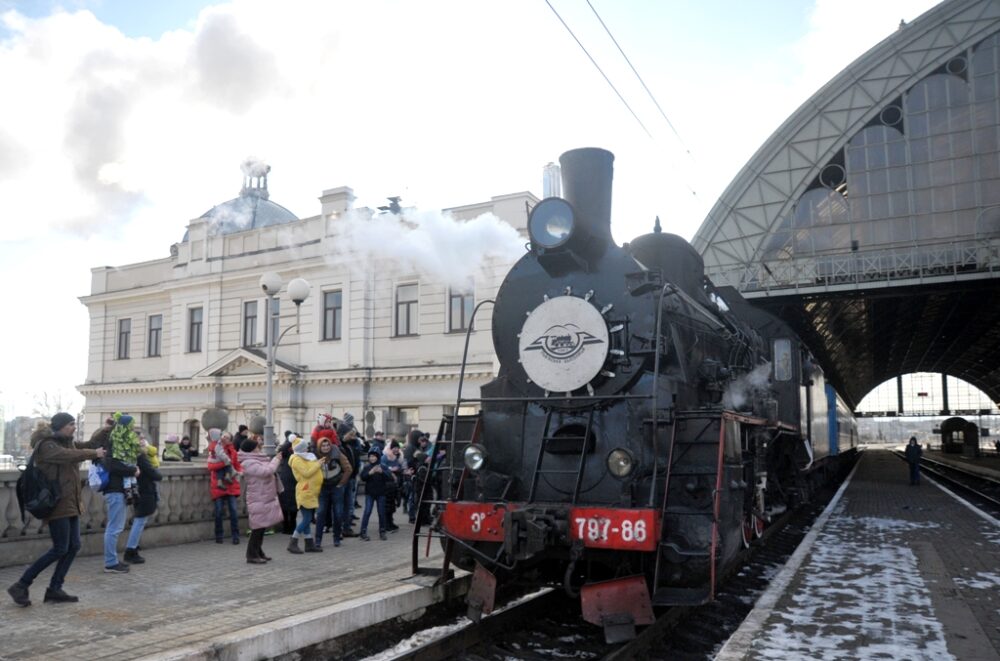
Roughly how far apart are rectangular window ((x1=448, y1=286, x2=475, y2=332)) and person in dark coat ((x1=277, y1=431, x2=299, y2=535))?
1257 centimetres

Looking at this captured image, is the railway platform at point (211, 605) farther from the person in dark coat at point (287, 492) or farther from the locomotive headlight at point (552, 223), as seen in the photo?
the locomotive headlight at point (552, 223)

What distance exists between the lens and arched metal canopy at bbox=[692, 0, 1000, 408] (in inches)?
938

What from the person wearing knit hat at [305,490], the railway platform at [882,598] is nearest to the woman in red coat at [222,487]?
the person wearing knit hat at [305,490]

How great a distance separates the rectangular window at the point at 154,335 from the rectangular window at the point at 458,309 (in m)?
13.8

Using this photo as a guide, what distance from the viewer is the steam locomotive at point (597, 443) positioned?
5.61m

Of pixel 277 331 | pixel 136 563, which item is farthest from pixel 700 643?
pixel 277 331

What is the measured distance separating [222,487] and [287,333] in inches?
697

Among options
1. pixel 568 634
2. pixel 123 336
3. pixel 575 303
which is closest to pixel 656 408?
pixel 575 303

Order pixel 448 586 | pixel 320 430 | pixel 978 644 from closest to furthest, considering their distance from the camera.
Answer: pixel 978 644 < pixel 448 586 < pixel 320 430

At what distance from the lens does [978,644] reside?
18.4 feet

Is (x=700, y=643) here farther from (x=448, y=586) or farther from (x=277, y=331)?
(x=277, y=331)

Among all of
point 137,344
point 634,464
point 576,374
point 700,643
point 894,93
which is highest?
point 894,93

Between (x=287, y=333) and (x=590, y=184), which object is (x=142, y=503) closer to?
(x=590, y=184)

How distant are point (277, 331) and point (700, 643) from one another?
74.0 feet
